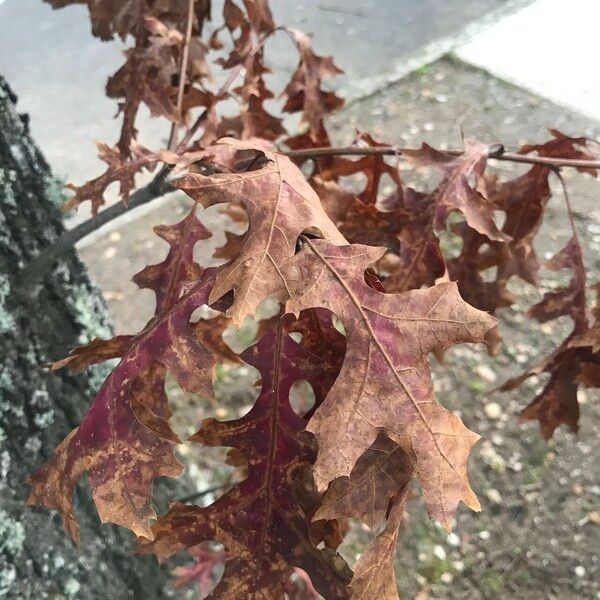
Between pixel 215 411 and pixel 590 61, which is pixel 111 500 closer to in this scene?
pixel 215 411

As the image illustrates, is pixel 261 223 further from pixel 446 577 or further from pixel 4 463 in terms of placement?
pixel 446 577

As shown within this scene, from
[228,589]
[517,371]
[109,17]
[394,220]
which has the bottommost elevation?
[517,371]

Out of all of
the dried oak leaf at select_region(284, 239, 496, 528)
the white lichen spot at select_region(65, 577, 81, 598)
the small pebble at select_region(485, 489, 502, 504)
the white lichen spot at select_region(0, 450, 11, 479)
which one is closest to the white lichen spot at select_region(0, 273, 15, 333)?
the white lichen spot at select_region(0, 450, 11, 479)

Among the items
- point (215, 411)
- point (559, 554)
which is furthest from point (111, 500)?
point (215, 411)

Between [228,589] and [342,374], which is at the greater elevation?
[342,374]

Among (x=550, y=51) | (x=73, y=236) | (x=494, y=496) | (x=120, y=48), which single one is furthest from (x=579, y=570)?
(x=120, y=48)

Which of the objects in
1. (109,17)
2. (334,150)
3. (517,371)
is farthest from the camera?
(517,371)
